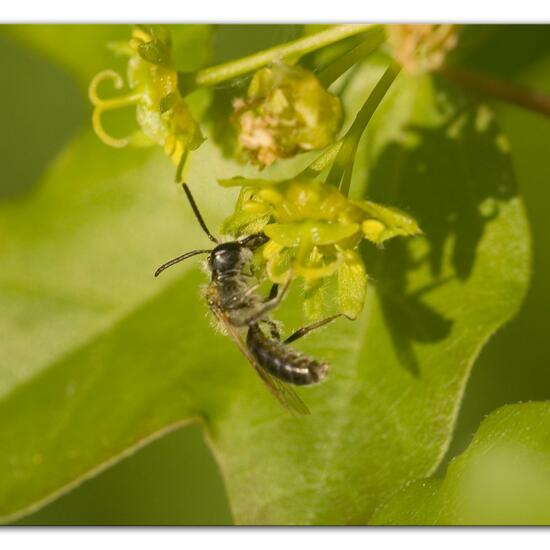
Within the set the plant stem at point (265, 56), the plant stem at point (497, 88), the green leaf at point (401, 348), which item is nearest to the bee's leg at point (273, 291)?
the green leaf at point (401, 348)

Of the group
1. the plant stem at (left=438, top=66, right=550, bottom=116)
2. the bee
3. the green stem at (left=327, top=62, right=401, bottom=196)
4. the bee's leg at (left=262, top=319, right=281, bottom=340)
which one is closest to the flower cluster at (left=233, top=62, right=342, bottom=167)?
the green stem at (left=327, top=62, right=401, bottom=196)

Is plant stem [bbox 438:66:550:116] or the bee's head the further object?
plant stem [bbox 438:66:550:116]

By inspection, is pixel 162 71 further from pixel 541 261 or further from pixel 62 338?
pixel 541 261

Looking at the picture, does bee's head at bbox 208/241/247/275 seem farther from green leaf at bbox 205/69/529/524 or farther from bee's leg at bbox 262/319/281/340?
green leaf at bbox 205/69/529/524

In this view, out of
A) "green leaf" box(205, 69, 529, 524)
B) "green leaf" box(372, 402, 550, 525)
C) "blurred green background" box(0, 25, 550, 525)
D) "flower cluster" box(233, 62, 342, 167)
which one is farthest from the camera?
"blurred green background" box(0, 25, 550, 525)

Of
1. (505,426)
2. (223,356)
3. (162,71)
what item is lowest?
(505,426)

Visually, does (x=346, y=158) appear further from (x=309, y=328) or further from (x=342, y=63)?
(x=309, y=328)

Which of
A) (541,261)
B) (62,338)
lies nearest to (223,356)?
(62,338)

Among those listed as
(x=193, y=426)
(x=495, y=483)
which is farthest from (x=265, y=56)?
(x=193, y=426)
